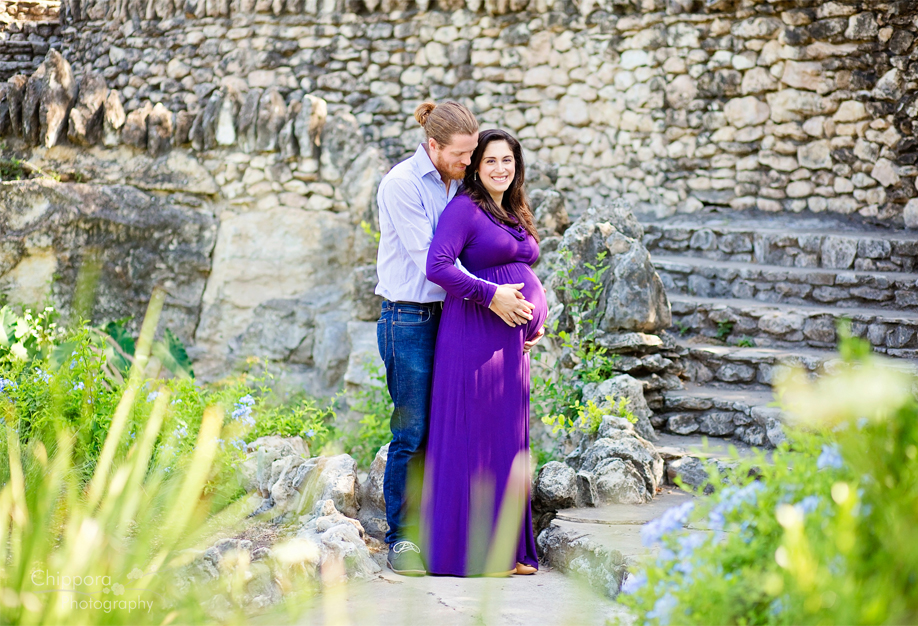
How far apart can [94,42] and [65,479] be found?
7.86 meters

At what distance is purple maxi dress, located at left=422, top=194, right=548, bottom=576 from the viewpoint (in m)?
2.98

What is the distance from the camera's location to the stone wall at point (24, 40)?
370 inches

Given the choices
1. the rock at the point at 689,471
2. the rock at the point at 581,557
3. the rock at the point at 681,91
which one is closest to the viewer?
the rock at the point at 581,557

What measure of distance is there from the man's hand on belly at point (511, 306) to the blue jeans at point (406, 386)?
0.36 m

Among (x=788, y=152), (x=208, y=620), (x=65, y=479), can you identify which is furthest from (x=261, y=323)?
(x=788, y=152)

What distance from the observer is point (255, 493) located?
3.65 metres

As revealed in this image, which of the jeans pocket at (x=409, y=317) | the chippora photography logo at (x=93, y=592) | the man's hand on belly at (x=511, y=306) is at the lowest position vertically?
the chippora photography logo at (x=93, y=592)

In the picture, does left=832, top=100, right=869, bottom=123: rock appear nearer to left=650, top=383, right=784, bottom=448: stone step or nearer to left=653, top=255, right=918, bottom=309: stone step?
left=653, top=255, right=918, bottom=309: stone step

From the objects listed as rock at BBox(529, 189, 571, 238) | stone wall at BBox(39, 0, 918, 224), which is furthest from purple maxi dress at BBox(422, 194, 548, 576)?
stone wall at BBox(39, 0, 918, 224)

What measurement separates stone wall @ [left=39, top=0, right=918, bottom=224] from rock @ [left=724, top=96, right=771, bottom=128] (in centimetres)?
1

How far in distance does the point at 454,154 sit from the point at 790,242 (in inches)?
153

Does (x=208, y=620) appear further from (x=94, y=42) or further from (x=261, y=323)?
(x=94, y=42)

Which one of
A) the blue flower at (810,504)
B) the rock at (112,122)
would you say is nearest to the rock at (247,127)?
the rock at (112,122)

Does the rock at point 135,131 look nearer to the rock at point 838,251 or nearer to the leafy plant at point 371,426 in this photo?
the leafy plant at point 371,426
